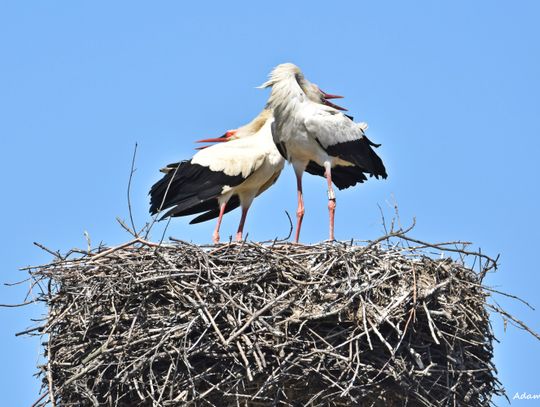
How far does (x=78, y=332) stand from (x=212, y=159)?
9.66 feet

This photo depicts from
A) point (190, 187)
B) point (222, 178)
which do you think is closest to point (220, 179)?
point (222, 178)

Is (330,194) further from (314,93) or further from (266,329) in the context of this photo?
(266,329)

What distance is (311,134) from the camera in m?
10.9

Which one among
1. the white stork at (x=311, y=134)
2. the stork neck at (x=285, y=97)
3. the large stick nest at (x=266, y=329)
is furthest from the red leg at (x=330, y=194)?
the large stick nest at (x=266, y=329)

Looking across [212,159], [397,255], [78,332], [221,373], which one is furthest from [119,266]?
[212,159]

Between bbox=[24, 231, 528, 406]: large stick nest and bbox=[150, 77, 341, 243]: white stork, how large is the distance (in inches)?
82.2

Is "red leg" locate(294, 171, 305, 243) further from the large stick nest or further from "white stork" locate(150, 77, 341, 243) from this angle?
the large stick nest

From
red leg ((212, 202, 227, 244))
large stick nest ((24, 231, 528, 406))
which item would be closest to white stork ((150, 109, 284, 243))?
red leg ((212, 202, 227, 244))

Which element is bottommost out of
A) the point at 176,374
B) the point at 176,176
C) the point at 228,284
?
the point at 176,374

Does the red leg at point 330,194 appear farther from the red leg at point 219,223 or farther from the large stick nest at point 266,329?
the large stick nest at point 266,329

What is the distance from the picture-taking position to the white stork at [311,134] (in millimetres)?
10875

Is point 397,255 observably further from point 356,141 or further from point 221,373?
point 356,141

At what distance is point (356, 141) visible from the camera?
36.1ft

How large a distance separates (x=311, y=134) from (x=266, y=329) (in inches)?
120
